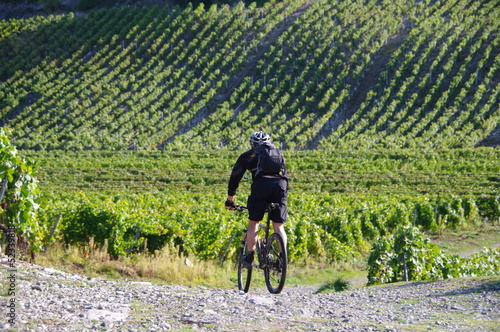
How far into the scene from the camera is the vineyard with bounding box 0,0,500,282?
87.3ft

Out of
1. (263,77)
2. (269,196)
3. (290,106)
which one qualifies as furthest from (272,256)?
(263,77)

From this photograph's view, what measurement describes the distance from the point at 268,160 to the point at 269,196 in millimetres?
483

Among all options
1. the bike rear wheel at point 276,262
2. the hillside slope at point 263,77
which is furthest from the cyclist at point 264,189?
the hillside slope at point 263,77

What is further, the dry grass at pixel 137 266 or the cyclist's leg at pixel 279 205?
the dry grass at pixel 137 266

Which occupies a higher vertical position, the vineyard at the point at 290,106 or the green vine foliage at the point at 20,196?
the vineyard at the point at 290,106

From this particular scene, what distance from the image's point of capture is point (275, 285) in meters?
9.02

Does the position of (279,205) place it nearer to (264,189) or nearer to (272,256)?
(264,189)

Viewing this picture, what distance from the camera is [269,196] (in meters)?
8.38

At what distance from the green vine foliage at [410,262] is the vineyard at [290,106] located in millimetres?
4468

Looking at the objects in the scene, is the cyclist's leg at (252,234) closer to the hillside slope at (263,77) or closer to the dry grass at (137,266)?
the dry grass at (137,266)

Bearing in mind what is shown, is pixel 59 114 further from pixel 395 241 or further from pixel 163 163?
pixel 395 241

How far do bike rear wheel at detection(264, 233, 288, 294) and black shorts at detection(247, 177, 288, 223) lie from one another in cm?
30

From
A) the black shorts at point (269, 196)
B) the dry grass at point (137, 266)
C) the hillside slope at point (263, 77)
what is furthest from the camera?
the hillside slope at point (263, 77)

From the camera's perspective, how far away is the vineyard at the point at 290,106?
26.6 metres
